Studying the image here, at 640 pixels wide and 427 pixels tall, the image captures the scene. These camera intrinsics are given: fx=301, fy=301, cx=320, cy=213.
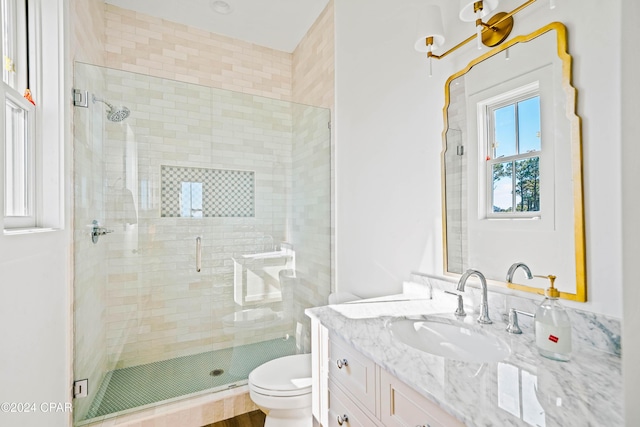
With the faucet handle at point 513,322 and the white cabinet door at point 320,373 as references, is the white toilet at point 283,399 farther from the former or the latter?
the faucet handle at point 513,322

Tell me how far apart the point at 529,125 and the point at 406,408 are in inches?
37.6

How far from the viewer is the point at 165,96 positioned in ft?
7.12

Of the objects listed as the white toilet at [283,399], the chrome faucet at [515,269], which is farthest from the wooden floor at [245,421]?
the chrome faucet at [515,269]

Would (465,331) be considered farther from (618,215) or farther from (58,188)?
(58,188)

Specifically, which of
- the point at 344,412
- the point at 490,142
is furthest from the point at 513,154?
the point at 344,412

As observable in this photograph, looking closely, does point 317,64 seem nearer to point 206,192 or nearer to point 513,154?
point 206,192

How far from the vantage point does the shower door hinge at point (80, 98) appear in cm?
167

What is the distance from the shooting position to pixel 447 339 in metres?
1.07

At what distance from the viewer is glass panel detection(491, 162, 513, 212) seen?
1064 millimetres

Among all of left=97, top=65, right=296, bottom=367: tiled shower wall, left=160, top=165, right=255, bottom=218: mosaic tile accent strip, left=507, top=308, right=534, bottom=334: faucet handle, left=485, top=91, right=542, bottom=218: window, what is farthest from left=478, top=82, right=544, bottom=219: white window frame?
→ left=160, top=165, right=255, bottom=218: mosaic tile accent strip

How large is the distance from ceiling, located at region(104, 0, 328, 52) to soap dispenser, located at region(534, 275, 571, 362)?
2.37 meters

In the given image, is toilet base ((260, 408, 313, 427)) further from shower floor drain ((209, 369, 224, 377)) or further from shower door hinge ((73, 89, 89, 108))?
shower door hinge ((73, 89, 89, 108))

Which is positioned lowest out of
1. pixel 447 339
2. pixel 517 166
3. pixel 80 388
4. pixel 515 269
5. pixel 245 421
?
pixel 245 421

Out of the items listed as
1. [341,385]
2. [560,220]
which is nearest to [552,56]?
[560,220]
